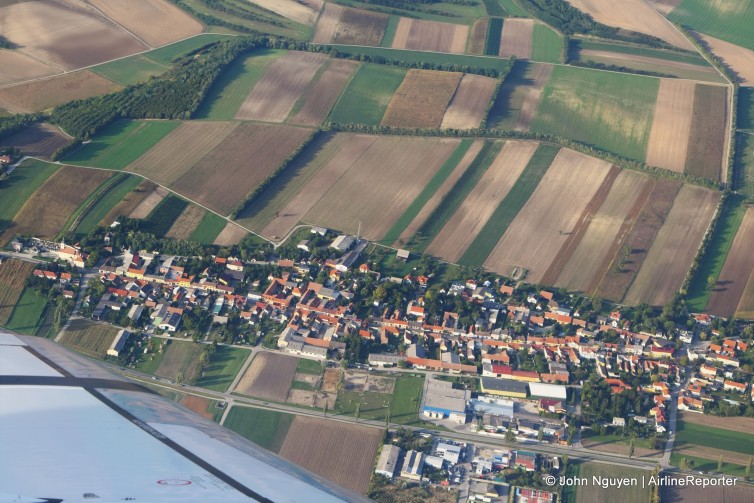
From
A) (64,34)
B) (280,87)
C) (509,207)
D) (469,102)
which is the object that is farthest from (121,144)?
(509,207)

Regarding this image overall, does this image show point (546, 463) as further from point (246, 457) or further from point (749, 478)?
point (246, 457)

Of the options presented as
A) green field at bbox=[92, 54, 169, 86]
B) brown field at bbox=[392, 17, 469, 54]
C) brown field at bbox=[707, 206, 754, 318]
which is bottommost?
brown field at bbox=[707, 206, 754, 318]

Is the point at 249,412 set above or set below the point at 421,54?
below

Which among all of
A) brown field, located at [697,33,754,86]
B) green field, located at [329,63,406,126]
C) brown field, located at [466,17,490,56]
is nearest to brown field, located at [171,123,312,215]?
green field, located at [329,63,406,126]

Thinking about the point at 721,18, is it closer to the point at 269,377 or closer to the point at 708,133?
the point at 708,133

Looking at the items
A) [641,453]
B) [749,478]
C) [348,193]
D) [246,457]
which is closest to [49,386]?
[246,457]

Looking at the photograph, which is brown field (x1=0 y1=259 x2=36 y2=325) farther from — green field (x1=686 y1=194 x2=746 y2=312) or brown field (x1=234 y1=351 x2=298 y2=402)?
green field (x1=686 y1=194 x2=746 y2=312)
